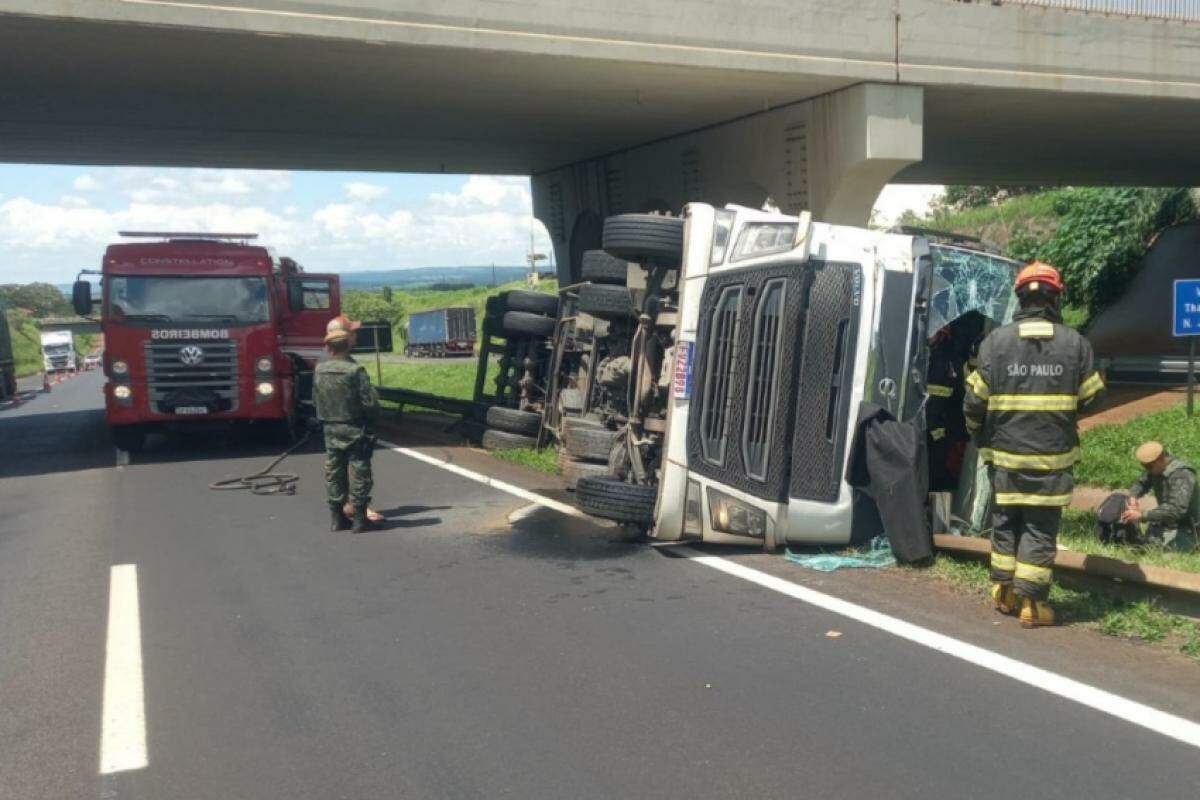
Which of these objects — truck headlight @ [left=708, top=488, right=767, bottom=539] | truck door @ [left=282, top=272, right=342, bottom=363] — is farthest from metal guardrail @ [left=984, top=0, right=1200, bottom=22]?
truck door @ [left=282, top=272, right=342, bottom=363]

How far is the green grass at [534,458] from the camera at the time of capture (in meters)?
12.3

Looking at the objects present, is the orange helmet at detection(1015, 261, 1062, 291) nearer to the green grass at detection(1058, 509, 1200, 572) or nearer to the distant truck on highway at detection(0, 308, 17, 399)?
the green grass at detection(1058, 509, 1200, 572)

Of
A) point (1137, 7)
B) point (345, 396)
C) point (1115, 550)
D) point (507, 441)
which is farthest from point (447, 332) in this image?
point (1115, 550)

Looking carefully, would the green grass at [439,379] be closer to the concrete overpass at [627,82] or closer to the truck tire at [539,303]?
the concrete overpass at [627,82]

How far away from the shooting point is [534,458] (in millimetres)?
12914

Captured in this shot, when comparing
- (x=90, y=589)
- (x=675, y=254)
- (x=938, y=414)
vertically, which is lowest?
(x=90, y=589)

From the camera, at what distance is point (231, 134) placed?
56.3ft

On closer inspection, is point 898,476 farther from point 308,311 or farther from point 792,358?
point 308,311

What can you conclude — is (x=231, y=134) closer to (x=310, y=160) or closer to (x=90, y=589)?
(x=310, y=160)

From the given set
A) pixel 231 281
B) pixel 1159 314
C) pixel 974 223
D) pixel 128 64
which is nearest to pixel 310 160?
pixel 231 281

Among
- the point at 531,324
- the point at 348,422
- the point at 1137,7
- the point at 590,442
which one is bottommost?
the point at 590,442

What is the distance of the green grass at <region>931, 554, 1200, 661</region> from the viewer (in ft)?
17.9

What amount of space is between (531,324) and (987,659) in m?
8.91

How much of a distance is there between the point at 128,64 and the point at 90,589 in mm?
7300
